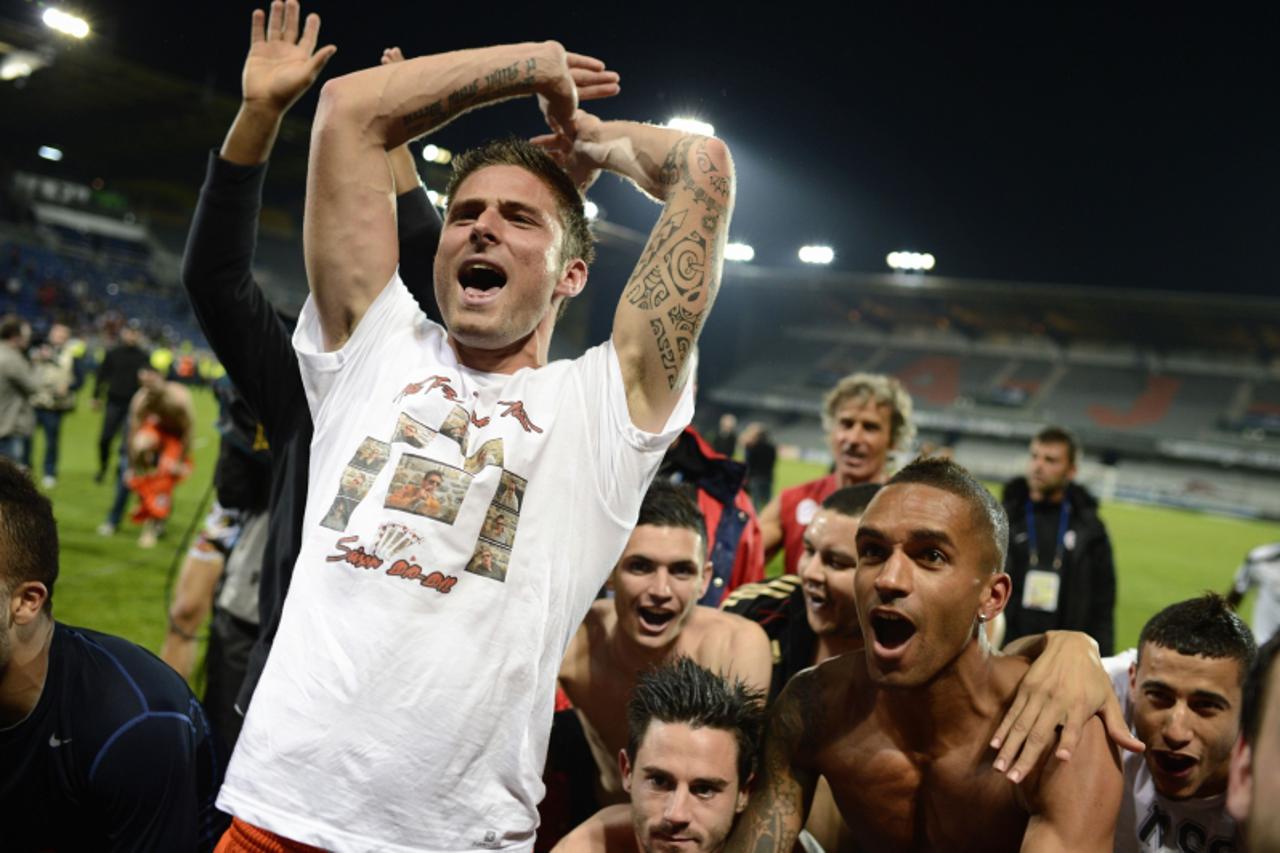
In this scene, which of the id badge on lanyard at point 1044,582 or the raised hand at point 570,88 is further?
the id badge on lanyard at point 1044,582

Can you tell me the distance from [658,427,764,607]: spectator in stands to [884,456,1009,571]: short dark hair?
2.20 m

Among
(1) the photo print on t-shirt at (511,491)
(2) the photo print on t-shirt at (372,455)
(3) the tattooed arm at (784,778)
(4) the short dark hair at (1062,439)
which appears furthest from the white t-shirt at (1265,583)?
(2) the photo print on t-shirt at (372,455)

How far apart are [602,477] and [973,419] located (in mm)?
47486

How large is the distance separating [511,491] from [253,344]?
1.00 m

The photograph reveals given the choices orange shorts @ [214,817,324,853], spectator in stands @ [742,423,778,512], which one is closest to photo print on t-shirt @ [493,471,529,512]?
orange shorts @ [214,817,324,853]

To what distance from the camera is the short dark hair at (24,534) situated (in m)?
2.12

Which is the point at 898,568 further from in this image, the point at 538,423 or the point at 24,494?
the point at 24,494

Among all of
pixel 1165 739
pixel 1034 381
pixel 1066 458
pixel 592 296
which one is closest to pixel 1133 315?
pixel 1034 381

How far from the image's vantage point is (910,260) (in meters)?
45.5

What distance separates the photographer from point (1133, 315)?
42.5 m

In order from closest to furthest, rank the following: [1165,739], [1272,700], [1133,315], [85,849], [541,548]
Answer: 1. [1272,700]
2. [541,548]
3. [85,849]
4. [1165,739]
5. [1133,315]

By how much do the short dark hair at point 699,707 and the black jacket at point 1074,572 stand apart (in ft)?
12.5

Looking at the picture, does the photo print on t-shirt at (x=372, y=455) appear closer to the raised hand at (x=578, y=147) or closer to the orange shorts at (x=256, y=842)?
the orange shorts at (x=256, y=842)

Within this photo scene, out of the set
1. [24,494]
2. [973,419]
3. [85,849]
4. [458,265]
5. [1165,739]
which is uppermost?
[973,419]
